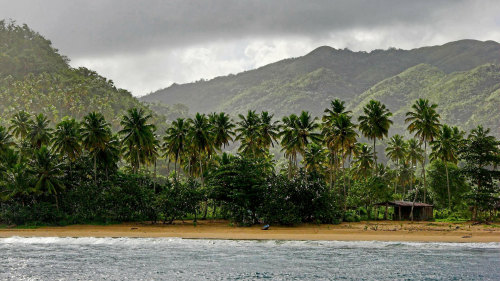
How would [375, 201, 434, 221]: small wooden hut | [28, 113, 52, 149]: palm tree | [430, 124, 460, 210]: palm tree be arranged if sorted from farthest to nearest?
[430, 124, 460, 210]: palm tree < [375, 201, 434, 221]: small wooden hut < [28, 113, 52, 149]: palm tree

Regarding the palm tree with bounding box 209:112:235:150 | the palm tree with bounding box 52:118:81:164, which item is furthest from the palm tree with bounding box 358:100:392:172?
the palm tree with bounding box 52:118:81:164

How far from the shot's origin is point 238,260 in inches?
1473

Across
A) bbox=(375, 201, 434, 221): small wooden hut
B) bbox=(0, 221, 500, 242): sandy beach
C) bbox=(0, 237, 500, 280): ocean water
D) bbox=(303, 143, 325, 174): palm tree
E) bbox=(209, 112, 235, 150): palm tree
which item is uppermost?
bbox=(209, 112, 235, 150): palm tree

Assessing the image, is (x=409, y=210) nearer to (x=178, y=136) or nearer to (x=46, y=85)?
(x=178, y=136)

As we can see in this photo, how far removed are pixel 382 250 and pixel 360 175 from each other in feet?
147

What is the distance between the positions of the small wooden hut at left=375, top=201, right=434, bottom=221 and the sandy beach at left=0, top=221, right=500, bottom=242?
7.56 m

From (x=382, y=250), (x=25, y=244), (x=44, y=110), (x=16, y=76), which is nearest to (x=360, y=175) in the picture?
(x=382, y=250)

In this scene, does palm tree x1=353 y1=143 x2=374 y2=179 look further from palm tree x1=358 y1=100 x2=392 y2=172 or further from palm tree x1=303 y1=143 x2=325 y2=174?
palm tree x1=358 y1=100 x2=392 y2=172

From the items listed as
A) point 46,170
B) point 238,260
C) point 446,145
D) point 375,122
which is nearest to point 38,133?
point 46,170

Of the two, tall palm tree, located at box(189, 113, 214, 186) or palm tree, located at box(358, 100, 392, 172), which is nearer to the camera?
tall palm tree, located at box(189, 113, 214, 186)

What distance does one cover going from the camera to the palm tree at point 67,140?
54219mm

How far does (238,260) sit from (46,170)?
28.6 m

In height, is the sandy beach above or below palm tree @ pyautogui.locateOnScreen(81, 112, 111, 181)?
below

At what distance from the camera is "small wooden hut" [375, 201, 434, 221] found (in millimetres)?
65375
